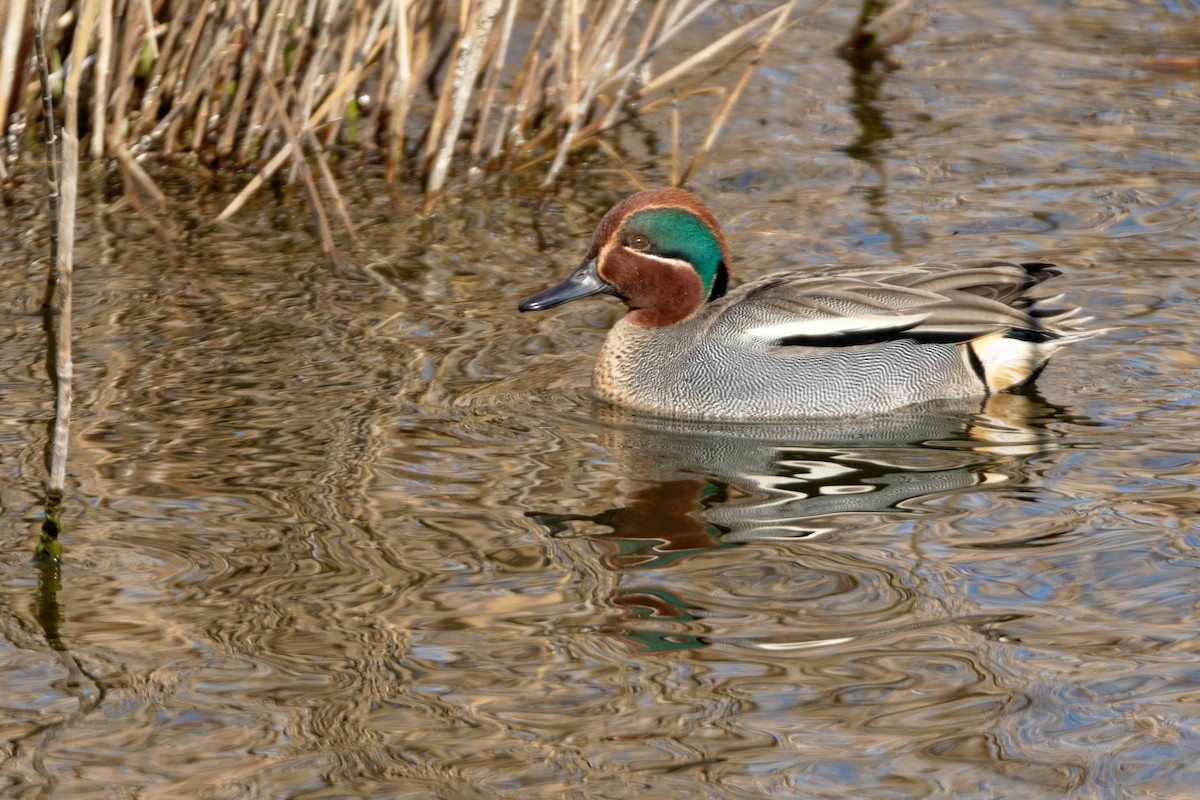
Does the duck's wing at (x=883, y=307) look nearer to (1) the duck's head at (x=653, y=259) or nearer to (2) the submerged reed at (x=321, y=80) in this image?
(1) the duck's head at (x=653, y=259)

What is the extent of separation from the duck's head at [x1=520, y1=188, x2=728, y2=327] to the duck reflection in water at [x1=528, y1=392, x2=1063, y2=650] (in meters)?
0.49

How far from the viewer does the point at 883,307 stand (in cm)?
647

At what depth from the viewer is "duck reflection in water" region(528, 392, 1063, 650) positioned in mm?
5160

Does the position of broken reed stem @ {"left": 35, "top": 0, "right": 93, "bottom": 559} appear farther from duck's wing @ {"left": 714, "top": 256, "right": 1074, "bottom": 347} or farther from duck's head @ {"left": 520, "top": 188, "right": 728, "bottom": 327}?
duck's wing @ {"left": 714, "top": 256, "right": 1074, "bottom": 347}

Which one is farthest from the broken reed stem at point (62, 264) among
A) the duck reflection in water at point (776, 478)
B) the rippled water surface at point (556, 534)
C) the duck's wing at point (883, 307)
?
the duck's wing at point (883, 307)

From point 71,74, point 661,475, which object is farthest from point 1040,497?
point 71,74

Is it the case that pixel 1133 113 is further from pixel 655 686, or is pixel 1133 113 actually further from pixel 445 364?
pixel 655 686

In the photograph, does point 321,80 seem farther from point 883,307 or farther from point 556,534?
point 556,534

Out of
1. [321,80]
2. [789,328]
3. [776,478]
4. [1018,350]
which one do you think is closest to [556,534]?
[776,478]

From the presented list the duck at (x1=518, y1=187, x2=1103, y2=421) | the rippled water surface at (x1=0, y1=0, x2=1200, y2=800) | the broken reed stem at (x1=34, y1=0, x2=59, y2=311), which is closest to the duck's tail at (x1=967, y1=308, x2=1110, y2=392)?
the duck at (x1=518, y1=187, x2=1103, y2=421)

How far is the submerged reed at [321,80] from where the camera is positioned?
26.7 ft

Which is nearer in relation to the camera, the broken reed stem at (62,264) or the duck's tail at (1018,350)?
the broken reed stem at (62,264)

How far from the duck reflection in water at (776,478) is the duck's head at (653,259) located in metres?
0.49

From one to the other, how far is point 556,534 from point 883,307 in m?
1.82
